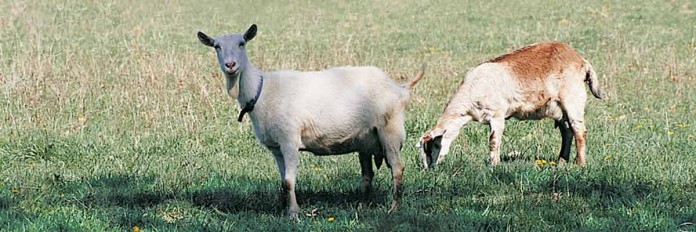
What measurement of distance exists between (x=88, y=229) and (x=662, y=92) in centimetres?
856

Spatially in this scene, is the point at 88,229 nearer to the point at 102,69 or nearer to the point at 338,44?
the point at 102,69

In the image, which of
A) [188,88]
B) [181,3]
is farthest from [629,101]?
[181,3]

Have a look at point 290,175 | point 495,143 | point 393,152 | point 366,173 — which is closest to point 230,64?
point 290,175

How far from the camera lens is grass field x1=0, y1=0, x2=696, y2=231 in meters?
6.20

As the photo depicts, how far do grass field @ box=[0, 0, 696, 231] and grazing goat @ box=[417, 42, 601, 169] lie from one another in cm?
33

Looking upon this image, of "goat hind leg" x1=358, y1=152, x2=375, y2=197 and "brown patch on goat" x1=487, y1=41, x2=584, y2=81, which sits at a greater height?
"brown patch on goat" x1=487, y1=41, x2=584, y2=81

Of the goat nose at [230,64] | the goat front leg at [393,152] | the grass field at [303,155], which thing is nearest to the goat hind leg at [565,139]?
the grass field at [303,155]

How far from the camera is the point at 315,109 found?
6.35 meters

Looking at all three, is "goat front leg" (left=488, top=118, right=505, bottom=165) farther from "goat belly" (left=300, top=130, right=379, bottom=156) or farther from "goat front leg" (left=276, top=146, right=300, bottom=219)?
"goat front leg" (left=276, top=146, right=300, bottom=219)

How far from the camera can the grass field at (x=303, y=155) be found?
6203 mm

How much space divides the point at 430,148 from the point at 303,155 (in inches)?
47.1

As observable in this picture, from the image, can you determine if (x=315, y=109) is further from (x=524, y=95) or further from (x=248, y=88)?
(x=524, y=95)

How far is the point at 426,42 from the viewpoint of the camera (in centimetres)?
1841

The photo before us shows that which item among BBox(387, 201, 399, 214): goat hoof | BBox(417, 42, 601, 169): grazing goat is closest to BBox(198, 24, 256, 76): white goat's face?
BBox(387, 201, 399, 214): goat hoof
